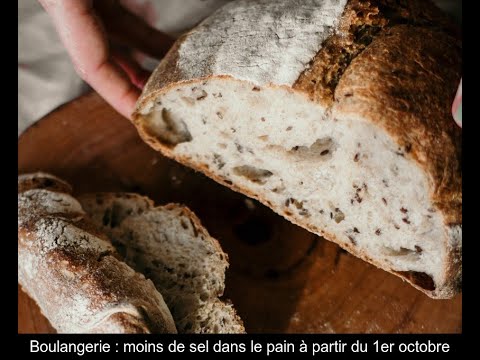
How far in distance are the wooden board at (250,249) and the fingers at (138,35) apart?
0.32 metres

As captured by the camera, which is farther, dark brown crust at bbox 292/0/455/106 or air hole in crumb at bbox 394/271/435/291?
air hole in crumb at bbox 394/271/435/291

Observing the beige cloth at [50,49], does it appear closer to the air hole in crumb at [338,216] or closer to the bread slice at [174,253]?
the bread slice at [174,253]

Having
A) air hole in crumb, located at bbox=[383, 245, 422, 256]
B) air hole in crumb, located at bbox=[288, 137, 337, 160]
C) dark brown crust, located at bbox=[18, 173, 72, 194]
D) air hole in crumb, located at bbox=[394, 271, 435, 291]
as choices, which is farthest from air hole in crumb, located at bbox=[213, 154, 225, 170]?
air hole in crumb, located at bbox=[394, 271, 435, 291]

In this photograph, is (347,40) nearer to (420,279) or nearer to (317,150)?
(317,150)

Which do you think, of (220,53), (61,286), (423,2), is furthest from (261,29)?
(61,286)

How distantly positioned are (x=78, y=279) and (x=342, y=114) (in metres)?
1.02

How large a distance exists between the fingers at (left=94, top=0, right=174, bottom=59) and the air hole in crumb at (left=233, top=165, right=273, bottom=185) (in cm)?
75

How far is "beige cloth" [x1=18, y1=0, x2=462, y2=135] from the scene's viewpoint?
103 inches

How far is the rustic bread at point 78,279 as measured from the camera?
1.81 m

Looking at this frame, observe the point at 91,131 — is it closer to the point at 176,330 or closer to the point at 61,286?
the point at 61,286

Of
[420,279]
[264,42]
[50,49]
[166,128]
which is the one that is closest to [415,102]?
[264,42]

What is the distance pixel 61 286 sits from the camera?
1.85 m

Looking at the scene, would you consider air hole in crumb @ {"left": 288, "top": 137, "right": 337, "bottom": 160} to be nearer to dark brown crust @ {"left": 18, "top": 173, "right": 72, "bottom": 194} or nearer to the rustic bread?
the rustic bread

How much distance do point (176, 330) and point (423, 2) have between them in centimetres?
145
